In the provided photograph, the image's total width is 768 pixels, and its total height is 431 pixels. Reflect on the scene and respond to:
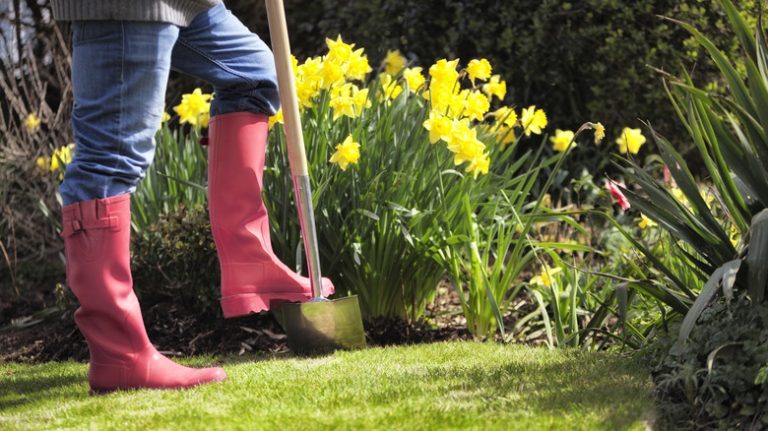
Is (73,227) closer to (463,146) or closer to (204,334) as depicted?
(204,334)

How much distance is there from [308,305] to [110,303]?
661 mm

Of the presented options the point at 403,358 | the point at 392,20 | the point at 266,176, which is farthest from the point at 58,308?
the point at 392,20

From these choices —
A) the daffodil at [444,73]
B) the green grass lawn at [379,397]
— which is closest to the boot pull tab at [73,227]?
the green grass lawn at [379,397]

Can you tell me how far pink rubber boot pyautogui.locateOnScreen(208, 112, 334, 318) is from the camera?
10.3 feet

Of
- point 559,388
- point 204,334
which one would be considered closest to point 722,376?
point 559,388

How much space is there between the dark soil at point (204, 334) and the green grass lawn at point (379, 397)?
1.14 ft

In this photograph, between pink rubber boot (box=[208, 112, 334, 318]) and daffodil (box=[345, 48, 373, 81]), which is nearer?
pink rubber boot (box=[208, 112, 334, 318])

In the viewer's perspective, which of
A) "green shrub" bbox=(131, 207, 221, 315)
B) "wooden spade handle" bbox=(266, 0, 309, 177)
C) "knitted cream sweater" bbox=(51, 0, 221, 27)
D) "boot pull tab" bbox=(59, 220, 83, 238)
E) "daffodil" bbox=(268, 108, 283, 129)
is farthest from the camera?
"green shrub" bbox=(131, 207, 221, 315)

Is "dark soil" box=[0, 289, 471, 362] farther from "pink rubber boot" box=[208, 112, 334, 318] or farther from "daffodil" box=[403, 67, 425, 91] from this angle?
"daffodil" box=[403, 67, 425, 91]

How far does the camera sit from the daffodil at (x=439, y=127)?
345 centimetres

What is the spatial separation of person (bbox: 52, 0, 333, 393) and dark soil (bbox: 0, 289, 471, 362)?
22.6 inches

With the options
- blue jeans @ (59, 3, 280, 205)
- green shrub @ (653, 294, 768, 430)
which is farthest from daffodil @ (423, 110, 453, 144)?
green shrub @ (653, 294, 768, 430)

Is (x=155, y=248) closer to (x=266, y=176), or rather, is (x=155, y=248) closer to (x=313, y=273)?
Answer: (x=266, y=176)

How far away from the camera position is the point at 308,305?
3170mm
